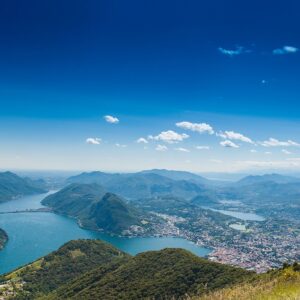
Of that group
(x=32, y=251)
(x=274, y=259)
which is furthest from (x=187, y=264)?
(x=32, y=251)

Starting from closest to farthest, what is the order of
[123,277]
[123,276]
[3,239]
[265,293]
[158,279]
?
[265,293], [158,279], [123,277], [123,276], [3,239]

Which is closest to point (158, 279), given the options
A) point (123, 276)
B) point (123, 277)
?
point (123, 277)

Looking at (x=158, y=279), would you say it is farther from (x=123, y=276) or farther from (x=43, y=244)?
(x=43, y=244)

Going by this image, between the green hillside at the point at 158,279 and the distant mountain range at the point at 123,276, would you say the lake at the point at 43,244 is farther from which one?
the green hillside at the point at 158,279

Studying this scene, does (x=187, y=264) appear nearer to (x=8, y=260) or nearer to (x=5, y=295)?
(x=5, y=295)

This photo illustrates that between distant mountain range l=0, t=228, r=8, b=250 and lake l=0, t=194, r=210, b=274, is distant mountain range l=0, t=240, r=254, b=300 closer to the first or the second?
lake l=0, t=194, r=210, b=274

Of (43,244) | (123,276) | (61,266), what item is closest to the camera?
(123,276)

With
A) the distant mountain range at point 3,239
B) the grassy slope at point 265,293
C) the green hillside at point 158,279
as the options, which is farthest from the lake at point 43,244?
the grassy slope at point 265,293

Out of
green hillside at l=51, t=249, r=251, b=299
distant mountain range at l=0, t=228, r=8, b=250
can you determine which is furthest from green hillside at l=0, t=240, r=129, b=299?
distant mountain range at l=0, t=228, r=8, b=250

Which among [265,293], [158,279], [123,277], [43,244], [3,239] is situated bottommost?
[43,244]
